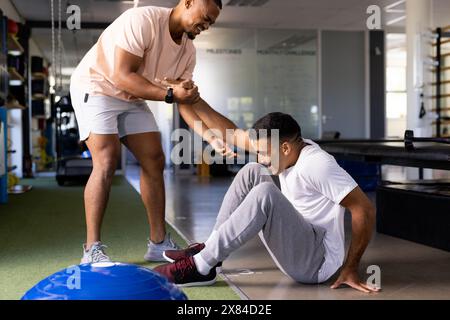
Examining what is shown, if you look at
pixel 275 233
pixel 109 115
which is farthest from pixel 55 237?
pixel 275 233

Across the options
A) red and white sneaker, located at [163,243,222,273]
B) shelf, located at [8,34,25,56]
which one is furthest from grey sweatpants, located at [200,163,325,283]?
shelf, located at [8,34,25,56]

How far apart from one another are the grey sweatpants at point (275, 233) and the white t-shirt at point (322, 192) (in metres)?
0.04

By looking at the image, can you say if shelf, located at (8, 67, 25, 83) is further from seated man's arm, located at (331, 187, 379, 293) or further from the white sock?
seated man's arm, located at (331, 187, 379, 293)

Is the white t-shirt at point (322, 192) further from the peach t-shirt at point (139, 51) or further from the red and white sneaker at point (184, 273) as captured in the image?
the peach t-shirt at point (139, 51)

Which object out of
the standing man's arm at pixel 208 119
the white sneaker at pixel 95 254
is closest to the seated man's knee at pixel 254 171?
the standing man's arm at pixel 208 119

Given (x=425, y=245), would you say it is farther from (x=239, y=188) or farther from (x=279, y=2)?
(x=279, y=2)

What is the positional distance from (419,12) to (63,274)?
21.5 ft

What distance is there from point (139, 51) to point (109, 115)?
0.34m

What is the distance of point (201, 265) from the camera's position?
2172mm

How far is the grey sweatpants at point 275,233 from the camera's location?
2.04 metres

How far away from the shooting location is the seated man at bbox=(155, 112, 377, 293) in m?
2.05

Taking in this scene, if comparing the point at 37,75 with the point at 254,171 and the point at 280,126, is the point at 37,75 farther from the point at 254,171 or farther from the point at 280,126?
the point at 280,126

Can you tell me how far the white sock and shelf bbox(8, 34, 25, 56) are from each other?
17.8 feet

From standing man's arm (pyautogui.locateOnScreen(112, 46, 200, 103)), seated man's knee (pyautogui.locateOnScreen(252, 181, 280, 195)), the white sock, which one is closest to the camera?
seated man's knee (pyautogui.locateOnScreen(252, 181, 280, 195))
